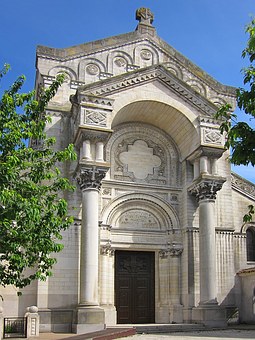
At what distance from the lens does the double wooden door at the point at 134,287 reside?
22906 millimetres

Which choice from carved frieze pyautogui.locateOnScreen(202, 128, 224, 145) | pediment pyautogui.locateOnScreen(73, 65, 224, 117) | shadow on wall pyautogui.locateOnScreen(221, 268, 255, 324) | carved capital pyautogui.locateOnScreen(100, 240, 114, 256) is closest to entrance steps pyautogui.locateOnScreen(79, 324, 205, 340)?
shadow on wall pyautogui.locateOnScreen(221, 268, 255, 324)

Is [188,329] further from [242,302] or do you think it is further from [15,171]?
[15,171]

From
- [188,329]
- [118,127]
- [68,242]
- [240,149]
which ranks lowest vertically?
[188,329]

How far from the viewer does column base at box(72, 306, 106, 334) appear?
62.0 ft

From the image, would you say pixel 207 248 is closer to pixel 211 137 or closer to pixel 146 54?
pixel 211 137

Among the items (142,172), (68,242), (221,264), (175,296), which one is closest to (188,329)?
(175,296)

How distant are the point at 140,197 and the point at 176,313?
19.0 ft

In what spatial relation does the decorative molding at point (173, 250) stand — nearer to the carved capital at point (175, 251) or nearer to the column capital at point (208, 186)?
the carved capital at point (175, 251)

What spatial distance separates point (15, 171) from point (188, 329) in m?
11.1

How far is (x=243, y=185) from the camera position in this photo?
25.8m

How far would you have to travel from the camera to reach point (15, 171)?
13469 millimetres

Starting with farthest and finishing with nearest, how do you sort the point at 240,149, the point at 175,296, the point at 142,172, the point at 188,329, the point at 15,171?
1. the point at 142,172
2. the point at 175,296
3. the point at 188,329
4. the point at 15,171
5. the point at 240,149

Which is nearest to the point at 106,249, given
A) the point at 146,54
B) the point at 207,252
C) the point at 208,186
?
the point at 207,252

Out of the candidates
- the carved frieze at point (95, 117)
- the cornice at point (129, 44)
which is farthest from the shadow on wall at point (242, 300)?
the cornice at point (129, 44)
